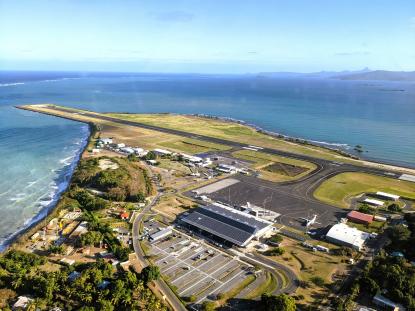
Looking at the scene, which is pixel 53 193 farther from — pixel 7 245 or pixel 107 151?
pixel 107 151

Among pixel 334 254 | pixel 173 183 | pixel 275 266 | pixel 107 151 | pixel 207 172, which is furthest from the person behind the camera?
pixel 107 151

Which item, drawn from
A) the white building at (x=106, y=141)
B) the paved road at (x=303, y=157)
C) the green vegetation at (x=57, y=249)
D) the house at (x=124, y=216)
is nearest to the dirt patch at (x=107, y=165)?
the white building at (x=106, y=141)

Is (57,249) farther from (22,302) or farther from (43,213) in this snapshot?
(43,213)

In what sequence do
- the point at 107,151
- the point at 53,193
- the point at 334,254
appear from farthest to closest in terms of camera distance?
the point at 107,151 < the point at 53,193 < the point at 334,254

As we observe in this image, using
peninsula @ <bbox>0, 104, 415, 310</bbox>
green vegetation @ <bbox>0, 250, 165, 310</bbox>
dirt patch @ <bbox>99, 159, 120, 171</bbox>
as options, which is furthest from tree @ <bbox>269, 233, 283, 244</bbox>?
dirt patch @ <bbox>99, 159, 120, 171</bbox>

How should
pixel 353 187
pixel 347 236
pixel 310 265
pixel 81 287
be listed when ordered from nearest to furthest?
pixel 81 287
pixel 310 265
pixel 347 236
pixel 353 187

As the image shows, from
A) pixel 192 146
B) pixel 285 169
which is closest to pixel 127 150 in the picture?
pixel 192 146

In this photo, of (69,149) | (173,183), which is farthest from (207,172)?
(69,149)
